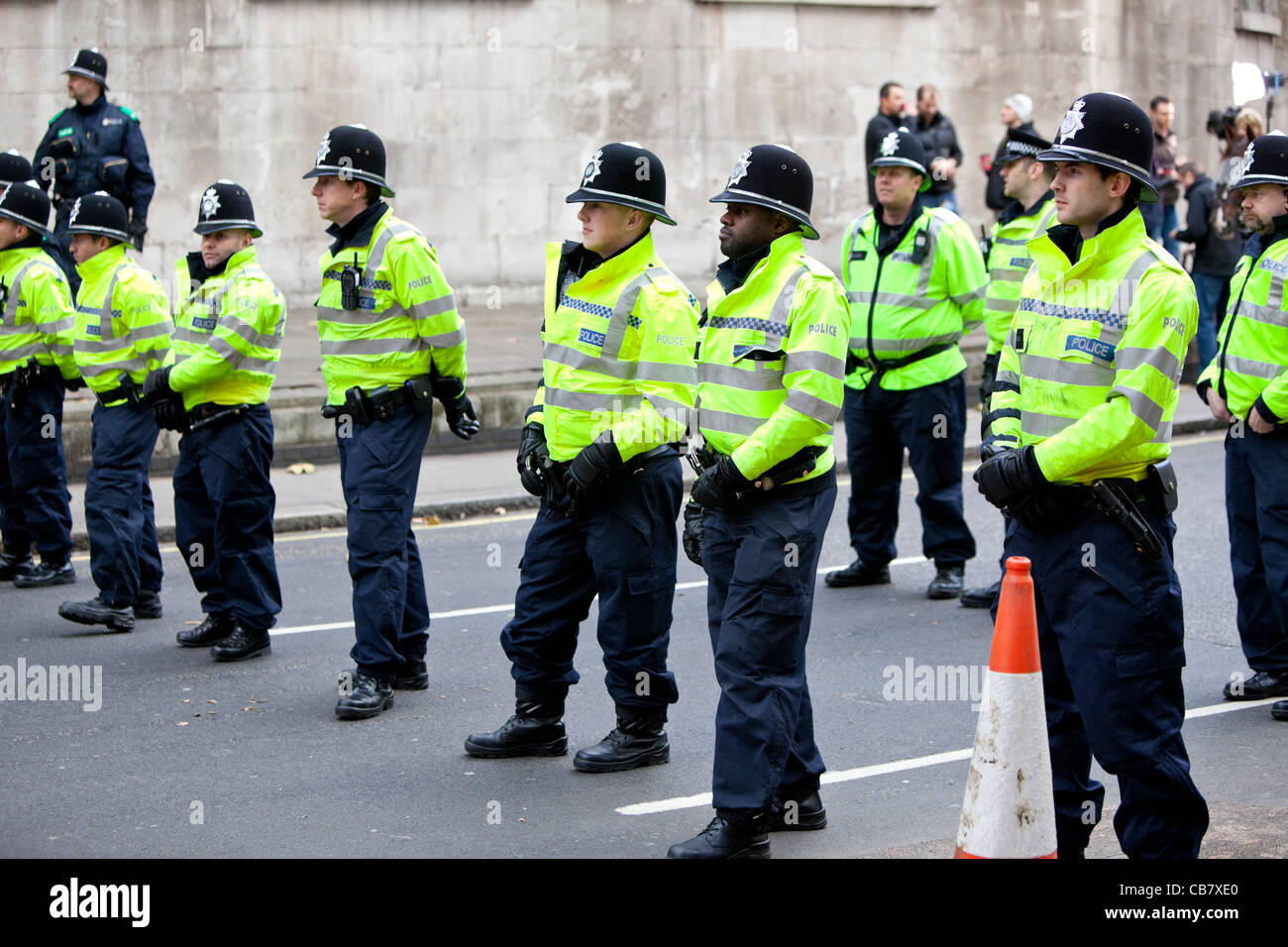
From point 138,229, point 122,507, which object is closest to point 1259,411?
point 122,507

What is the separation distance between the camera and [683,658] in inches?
309

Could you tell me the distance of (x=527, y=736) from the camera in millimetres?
6441

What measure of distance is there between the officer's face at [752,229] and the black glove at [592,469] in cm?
97

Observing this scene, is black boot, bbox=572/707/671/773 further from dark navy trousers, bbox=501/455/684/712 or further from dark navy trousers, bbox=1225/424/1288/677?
dark navy trousers, bbox=1225/424/1288/677

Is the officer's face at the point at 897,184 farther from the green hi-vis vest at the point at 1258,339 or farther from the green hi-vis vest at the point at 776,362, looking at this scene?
the green hi-vis vest at the point at 776,362

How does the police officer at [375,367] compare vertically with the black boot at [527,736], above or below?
above

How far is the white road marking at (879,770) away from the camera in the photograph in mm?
5863

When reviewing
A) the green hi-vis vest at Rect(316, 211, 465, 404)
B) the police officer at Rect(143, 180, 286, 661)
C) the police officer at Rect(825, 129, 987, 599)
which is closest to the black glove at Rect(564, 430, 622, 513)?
the green hi-vis vest at Rect(316, 211, 465, 404)

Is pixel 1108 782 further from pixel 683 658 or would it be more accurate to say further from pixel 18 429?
pixel 18 429

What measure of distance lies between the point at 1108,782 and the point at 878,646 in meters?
2.01

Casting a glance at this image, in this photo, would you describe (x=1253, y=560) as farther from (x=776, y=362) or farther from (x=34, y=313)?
(x=34, y=313)

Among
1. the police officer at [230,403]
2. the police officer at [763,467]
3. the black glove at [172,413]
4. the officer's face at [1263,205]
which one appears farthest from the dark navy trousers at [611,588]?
the officer's face at [1263,205]

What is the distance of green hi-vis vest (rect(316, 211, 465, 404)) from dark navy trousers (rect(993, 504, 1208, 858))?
10.8ft

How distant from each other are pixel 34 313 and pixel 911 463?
485 cm
